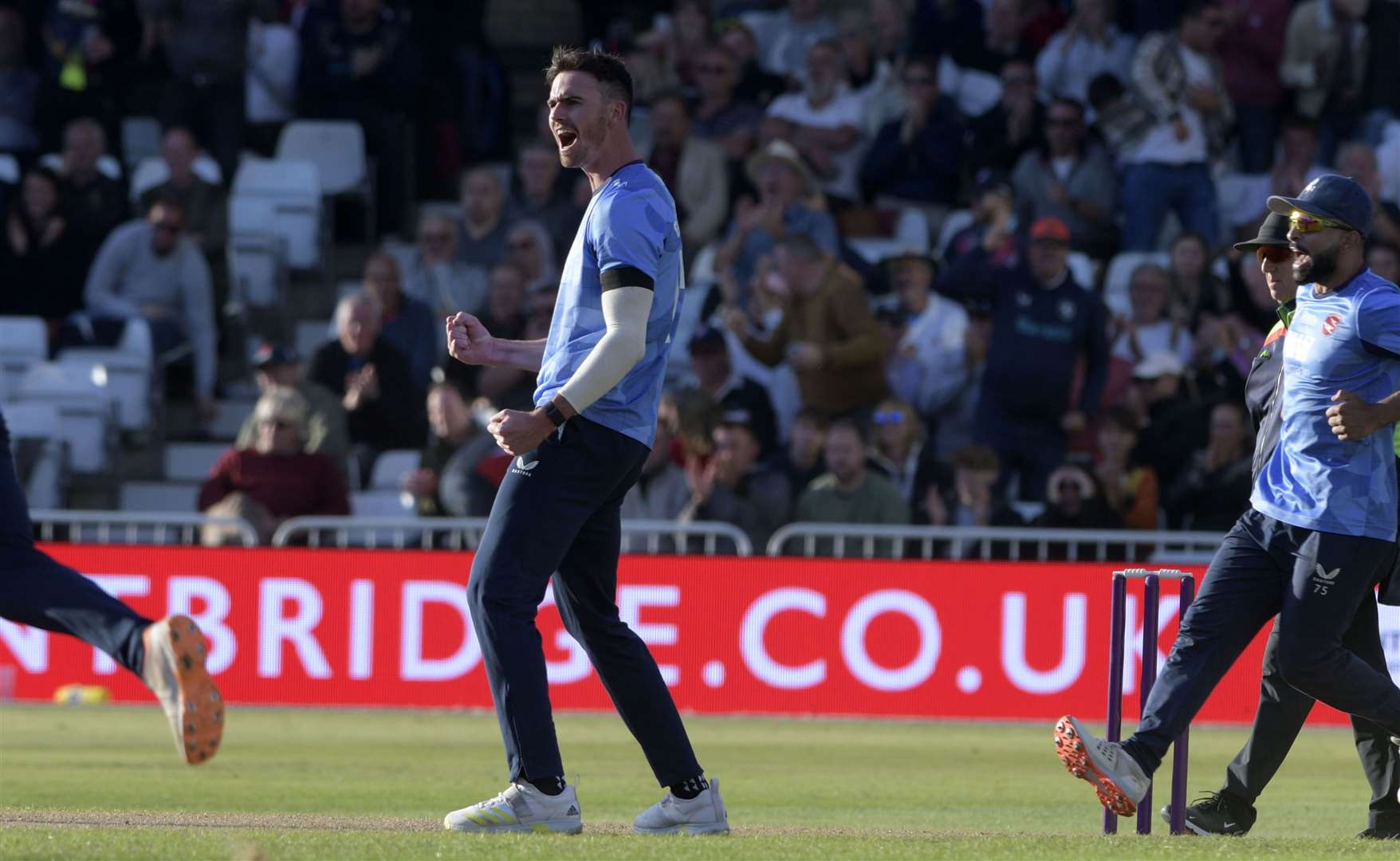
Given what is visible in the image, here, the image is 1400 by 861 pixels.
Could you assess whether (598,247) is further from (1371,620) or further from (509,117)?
(509,117)

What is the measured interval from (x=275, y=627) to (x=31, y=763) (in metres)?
3.56

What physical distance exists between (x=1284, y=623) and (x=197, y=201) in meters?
13.1

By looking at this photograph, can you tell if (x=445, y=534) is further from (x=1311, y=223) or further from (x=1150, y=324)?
(x=1311, y=223)

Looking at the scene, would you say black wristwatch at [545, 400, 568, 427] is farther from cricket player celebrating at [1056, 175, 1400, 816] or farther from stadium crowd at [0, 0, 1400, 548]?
stadium crowd at [0, 0, 1400, 548]

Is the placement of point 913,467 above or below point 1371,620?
below

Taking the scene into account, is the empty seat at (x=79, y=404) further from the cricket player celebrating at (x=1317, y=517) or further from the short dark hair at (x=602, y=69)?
the cricket player celebrating at (x=1317, y=517)

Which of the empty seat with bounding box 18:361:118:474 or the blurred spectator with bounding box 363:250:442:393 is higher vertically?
the blurred spectator with bounding box 363:250:442:393

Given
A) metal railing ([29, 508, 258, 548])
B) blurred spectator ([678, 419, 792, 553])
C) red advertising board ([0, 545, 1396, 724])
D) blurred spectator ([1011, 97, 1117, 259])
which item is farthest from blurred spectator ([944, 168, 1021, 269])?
metal railing ([29, 508, 258, 548])

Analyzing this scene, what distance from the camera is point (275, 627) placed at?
14.8m

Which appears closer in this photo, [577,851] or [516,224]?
[577,851]

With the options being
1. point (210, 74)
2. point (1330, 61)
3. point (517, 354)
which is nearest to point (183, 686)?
point (517, 354)

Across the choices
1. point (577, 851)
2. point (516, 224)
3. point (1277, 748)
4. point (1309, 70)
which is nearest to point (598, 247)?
point (577, 851)

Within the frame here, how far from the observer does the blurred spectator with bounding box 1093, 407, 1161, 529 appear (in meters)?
15.5

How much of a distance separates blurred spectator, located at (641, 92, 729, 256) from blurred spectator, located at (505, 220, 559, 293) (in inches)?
46.5
